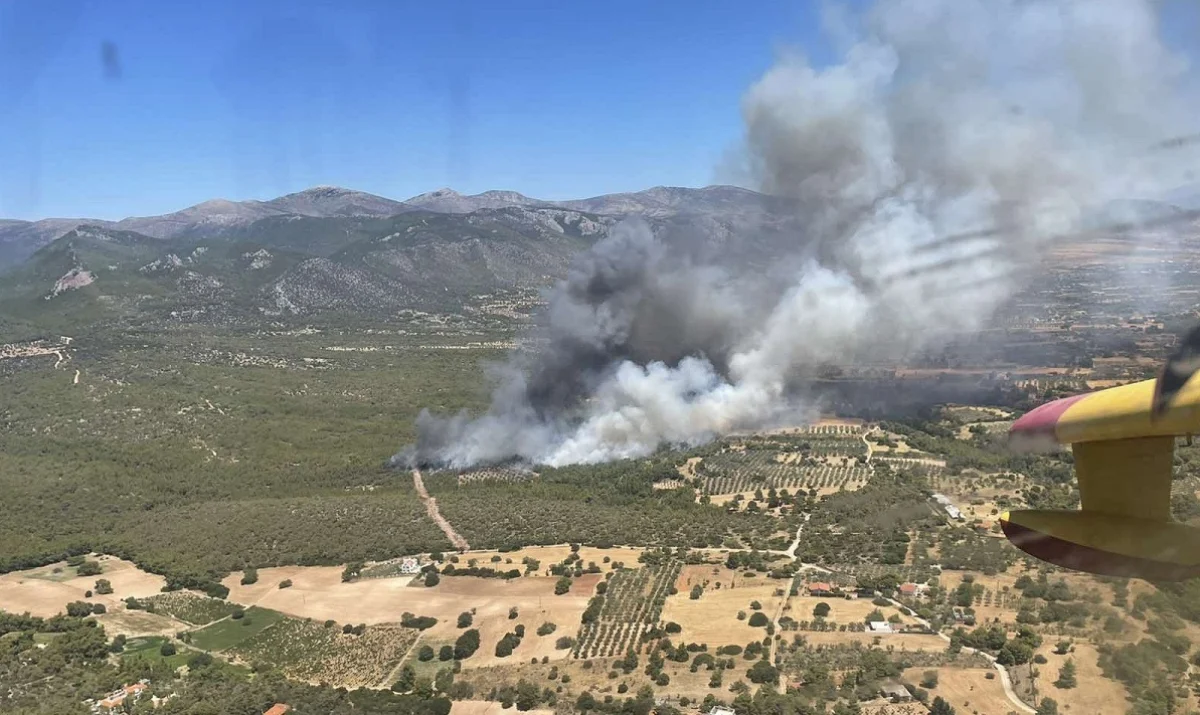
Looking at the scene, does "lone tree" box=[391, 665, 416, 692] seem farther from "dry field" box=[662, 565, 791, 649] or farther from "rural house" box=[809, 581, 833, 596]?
"rural house" box=[809, 581, 833, 596]

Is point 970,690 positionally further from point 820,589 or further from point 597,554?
point 597,554

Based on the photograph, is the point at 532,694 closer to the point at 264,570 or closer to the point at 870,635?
the point at 870,635

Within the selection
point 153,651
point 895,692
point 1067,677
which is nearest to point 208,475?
point 153,651

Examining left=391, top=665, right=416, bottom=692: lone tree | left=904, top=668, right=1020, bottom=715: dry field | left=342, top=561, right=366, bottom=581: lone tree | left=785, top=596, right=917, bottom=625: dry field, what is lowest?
left=391, top=665, right=416, bottom=692: lone tree

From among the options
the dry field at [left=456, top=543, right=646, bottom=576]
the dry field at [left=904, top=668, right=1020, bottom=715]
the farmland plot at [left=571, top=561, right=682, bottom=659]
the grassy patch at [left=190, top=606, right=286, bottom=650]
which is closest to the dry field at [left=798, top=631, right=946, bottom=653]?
the dry field at [left=904, top=668, right=1020, bottom=715]

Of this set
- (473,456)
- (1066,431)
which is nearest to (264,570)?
(473,456)

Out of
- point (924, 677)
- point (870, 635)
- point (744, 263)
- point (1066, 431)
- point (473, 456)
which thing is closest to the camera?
point (1066, 431)

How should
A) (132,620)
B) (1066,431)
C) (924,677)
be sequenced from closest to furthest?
1. (1066,431)
2. (924,677)
3. (132,620)
